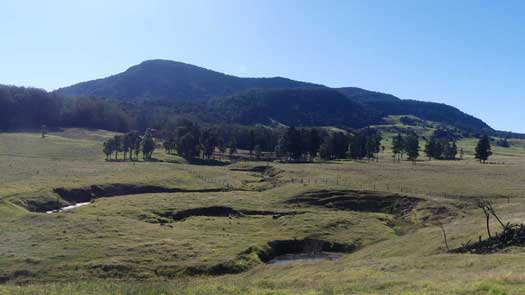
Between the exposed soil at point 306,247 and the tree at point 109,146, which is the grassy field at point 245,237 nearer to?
the exposed soil at point 306,247

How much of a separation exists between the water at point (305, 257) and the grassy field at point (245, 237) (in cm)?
159

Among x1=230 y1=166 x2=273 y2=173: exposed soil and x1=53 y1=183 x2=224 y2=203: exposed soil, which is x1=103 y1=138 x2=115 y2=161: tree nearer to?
x1=230 y1=166 x2=273 y2=173: exposed soil

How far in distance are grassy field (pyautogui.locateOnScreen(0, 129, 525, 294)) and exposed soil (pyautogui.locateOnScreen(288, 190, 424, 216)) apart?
110 cm

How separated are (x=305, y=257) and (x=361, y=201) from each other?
28.8 m

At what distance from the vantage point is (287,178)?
10719 cm

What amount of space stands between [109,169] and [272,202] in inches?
2270

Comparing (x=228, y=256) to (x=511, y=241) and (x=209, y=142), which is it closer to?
(x=511, y=241)

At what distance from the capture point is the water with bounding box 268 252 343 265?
49.0 meters

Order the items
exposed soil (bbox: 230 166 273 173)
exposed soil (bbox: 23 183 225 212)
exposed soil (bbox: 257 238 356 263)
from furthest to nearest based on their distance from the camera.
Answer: exposed soil (bbox: 230 166 273 173) → exposed soil (bbox: 23 183 225 212) → exposed soil (bbox: 257 238 356 263)

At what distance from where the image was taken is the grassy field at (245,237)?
2777 centimetres

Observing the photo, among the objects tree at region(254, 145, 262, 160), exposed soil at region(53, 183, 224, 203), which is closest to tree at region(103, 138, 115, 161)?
tree at region(254, 145, 262, 160)

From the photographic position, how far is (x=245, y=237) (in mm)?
55750

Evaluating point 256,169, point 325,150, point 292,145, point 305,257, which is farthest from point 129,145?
point 305,257

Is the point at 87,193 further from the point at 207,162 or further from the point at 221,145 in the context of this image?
the point at 221,145
